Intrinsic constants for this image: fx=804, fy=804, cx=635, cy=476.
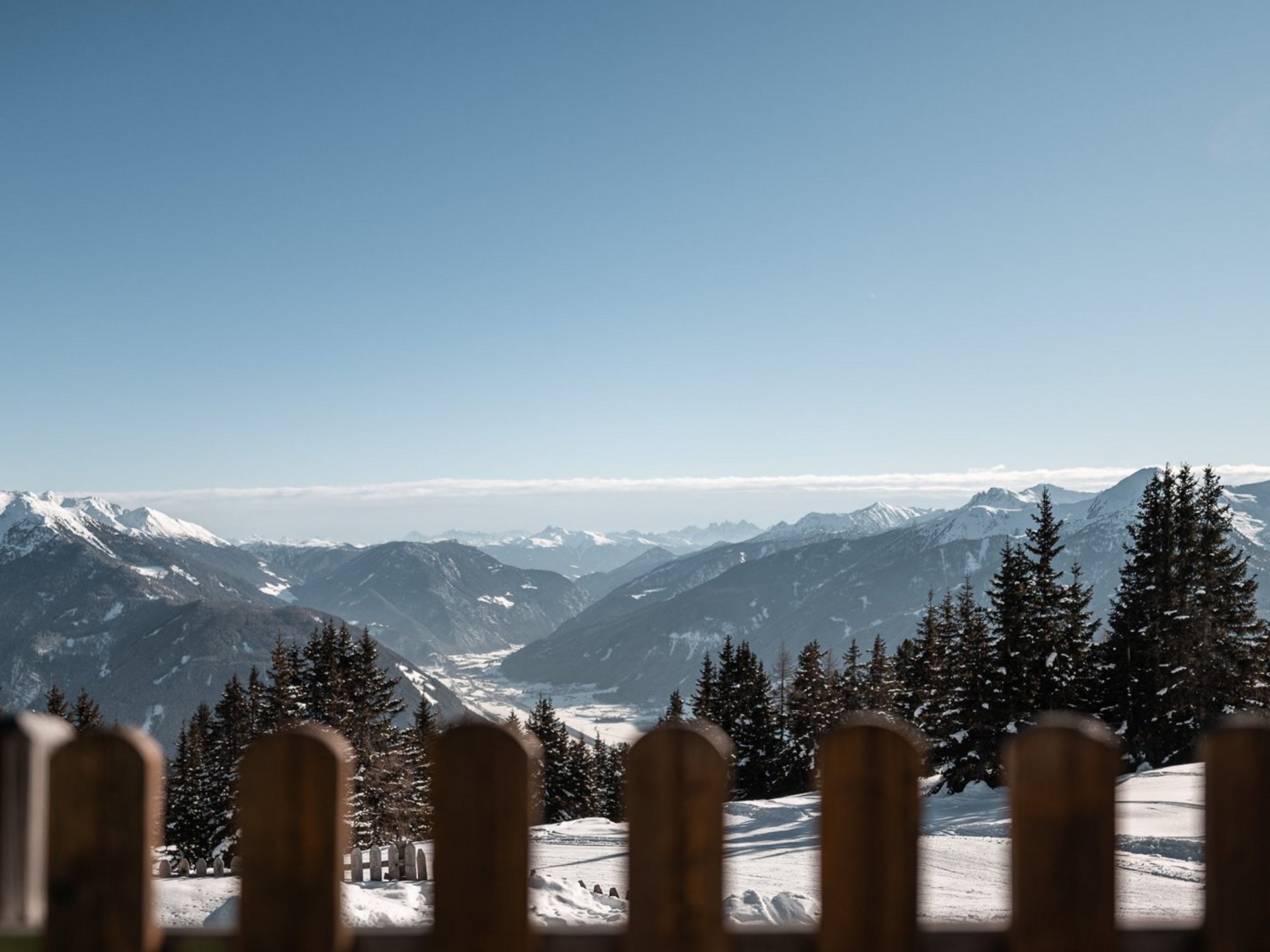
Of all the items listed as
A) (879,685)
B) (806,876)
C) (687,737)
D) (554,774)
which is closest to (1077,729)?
(687,737)

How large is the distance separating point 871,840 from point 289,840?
1.14 metres

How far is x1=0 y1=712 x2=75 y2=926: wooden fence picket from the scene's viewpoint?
160 cm

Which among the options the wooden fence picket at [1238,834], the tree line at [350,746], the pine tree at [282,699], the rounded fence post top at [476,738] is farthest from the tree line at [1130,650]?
the rounded fence post top at [476,738]

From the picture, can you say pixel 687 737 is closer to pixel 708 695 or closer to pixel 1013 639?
pixel 1013 639

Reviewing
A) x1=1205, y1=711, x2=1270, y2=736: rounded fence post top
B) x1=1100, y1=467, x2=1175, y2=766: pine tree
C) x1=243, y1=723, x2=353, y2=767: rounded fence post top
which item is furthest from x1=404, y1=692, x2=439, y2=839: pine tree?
x1=1205, y1=711, x2=1270, y2=736: rounded fence post top

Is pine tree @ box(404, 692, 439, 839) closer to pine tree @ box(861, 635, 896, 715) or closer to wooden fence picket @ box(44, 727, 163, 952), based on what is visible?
pine tree @ box(861, 635, 896, 715)

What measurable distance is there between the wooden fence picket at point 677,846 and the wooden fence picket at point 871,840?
0.21m

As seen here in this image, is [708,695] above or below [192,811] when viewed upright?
above

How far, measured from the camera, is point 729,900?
8961 millimetres

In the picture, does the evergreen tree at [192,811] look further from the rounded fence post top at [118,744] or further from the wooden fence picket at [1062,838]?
the wooden fence picket at [1062,838]

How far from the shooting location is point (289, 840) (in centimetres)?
158

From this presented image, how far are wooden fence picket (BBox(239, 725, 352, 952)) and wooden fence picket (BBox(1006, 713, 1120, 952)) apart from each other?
4.36 feet

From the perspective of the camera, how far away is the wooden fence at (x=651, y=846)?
1.55m

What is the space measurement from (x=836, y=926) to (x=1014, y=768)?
465 mm
